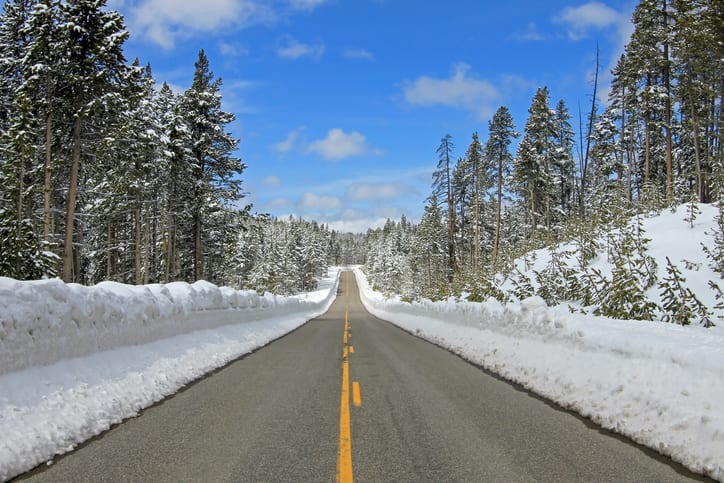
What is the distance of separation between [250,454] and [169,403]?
2633 mm

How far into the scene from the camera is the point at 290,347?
13672 millimetres

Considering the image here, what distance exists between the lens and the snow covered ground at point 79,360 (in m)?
4.41

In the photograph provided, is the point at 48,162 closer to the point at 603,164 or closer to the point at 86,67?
the point at 86,67

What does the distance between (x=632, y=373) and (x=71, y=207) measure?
21.9 metres

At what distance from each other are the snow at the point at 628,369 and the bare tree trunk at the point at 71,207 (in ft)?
59.3

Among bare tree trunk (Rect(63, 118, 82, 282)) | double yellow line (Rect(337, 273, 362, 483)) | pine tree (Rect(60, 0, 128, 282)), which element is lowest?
double yellow line (Rect(337, 273, 362, 483))

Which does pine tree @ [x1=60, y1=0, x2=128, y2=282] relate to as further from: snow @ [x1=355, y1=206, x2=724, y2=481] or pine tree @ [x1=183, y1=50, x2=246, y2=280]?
snow @ [x1=355, y1=206, x2=724, y2=481]

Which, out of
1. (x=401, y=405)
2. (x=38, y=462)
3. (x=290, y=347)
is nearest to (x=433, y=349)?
(x=290, y=347)

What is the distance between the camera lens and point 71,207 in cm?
1966

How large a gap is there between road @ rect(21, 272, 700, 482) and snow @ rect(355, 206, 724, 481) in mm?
273

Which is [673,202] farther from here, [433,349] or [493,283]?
[433,349]

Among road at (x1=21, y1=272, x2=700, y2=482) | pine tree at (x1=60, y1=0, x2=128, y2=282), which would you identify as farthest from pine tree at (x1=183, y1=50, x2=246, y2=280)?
road at (x1=21, y1=272, x2=700, y2=482)

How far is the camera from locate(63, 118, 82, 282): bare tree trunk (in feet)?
63.8

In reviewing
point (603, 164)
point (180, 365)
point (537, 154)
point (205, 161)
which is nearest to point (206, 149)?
point (205, 161)
